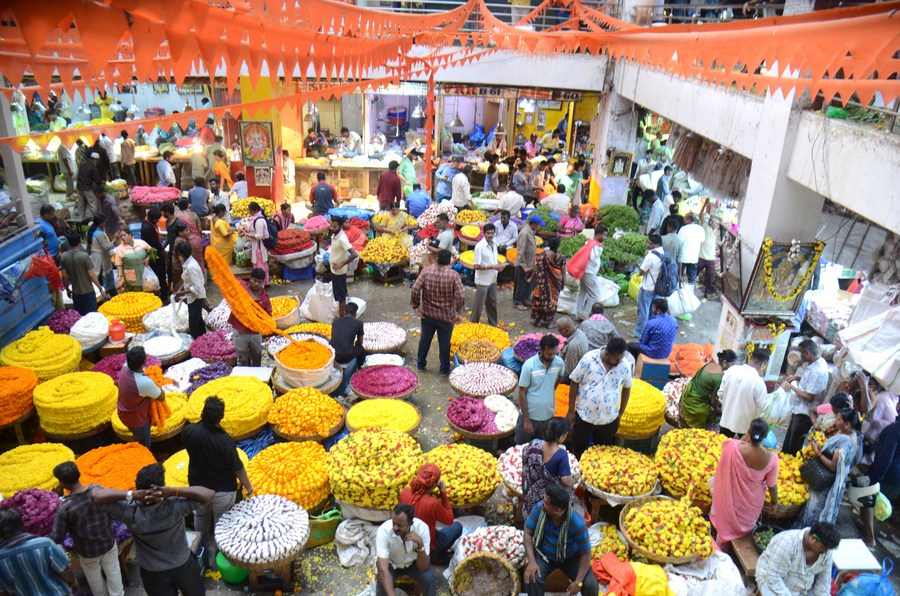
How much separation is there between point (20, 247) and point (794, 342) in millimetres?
10790

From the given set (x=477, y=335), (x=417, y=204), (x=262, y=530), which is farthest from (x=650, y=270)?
(x=262, y=530)

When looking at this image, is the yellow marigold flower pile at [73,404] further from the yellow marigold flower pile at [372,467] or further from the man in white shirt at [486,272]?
the man in white shirt at [486,272]

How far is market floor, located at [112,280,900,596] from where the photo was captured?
18.7ft

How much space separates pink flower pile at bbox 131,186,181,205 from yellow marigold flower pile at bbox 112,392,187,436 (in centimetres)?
737

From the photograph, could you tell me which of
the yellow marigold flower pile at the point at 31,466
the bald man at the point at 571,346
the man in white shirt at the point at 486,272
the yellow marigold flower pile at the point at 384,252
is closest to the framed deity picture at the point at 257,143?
the yellow marigold flower pile at the point at 384,252

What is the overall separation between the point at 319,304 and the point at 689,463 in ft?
19.4

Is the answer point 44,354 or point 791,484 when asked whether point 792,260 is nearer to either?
point 791,484

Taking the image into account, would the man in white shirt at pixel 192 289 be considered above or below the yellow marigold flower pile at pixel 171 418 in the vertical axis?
above

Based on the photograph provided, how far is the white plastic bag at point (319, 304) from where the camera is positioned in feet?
32.9

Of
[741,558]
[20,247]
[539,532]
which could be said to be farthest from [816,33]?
[20,247]

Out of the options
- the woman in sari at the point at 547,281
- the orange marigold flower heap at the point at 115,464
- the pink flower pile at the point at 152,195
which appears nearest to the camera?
the orange marigold flower heap at the point at 115,464

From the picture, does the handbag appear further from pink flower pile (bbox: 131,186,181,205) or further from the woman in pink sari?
pink flower pile (bbox: 131,186,181,205)

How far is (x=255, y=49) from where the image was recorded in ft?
11.3

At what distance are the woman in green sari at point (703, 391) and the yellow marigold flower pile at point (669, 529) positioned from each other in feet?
5.51
